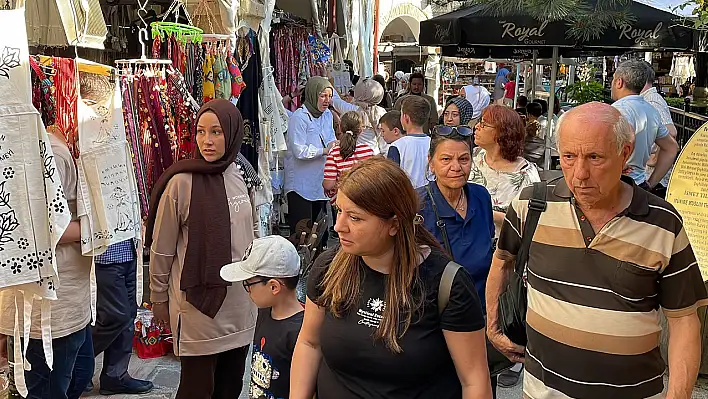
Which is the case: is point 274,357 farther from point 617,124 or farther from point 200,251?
point 617,124

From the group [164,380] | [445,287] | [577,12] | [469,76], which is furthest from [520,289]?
[469,76]

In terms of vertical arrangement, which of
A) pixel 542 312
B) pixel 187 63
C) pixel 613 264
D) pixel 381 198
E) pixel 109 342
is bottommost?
pixel 109 342

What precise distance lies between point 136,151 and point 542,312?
2608 millimetres

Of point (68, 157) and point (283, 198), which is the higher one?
Answer: point (68, 157)

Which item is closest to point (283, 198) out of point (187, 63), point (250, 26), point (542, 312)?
point (250, 26)

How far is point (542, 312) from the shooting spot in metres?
2.35

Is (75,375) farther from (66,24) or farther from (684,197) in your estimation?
(684,197)

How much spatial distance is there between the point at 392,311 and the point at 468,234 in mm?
1177

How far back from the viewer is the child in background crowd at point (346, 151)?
19.5 ft

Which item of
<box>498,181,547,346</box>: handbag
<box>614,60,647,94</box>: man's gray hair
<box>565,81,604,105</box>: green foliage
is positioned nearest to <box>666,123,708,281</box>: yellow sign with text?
<box>614,60,647,94</box>: man's gray hair

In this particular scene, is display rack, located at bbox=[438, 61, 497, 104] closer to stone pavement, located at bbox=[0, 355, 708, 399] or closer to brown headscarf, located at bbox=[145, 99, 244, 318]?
stone pavement, located at bbox=[0, 355, 708, 399]

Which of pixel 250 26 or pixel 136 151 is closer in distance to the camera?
pixel 136 151

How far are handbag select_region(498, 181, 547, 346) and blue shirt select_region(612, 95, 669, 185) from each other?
8.29 feet

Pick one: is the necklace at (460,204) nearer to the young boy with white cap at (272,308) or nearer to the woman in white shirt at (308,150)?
the young boy with white cap at (272,308)
